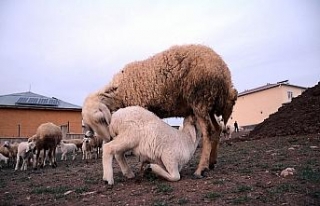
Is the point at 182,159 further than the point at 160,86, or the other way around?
the point at 160,86

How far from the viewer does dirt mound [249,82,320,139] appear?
14.7m

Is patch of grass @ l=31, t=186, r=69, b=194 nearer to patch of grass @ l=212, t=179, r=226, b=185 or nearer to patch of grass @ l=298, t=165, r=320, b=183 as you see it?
patch of grass @ l=212, t=179, r=226, b=185

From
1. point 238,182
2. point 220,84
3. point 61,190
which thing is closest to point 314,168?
point 238,182

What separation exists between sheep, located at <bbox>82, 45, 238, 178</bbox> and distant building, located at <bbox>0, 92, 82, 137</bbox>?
26.3m

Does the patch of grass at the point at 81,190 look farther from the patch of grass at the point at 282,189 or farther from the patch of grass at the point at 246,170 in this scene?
the patch of grass at the point at 282,189

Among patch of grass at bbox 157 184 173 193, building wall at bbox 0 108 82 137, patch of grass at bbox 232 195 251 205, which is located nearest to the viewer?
patch of grass at bbox 232 195 251 205

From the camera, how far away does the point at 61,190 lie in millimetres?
5887

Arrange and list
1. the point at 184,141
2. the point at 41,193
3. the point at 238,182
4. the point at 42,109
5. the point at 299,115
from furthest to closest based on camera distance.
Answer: the point at 42,109 → the point at 299,115 → the point at 184,141 → the point at 41,193 → the point at 238,182

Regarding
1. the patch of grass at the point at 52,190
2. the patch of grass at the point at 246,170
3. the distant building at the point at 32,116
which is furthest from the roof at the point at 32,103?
the patch of grass at the point at 246,170

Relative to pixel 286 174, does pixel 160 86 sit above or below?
above

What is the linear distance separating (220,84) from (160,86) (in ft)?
4.19

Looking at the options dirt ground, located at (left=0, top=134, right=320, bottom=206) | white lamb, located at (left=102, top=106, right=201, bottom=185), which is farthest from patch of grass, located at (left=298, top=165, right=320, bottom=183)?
white lamb, located at (left=102, top=106, right=201, bottom=185)

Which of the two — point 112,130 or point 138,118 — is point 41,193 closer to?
point 112,130

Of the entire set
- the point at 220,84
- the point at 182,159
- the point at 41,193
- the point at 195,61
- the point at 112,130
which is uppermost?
the point at 195,61
